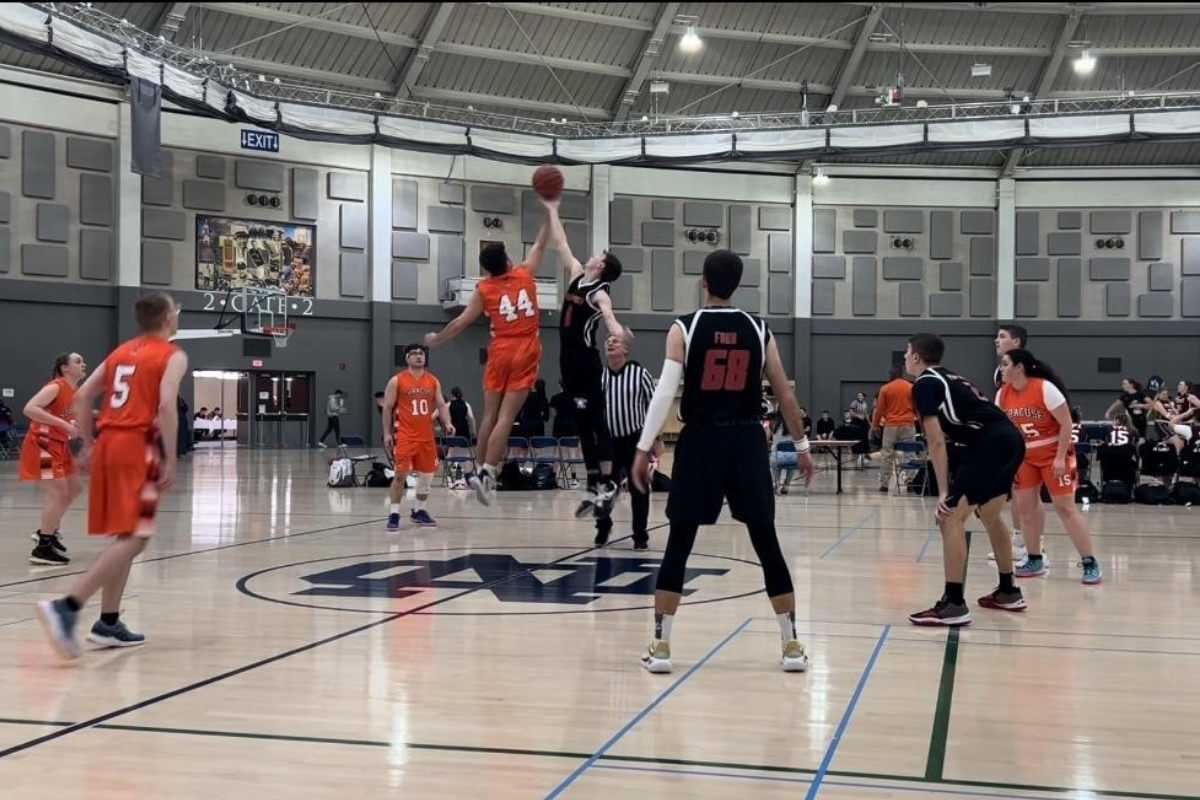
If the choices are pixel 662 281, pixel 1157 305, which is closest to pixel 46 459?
pixel 662 281

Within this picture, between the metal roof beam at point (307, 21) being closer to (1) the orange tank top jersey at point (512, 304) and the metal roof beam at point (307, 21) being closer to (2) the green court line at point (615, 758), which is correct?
(1) the orange tank top jersey at point (512, 304)

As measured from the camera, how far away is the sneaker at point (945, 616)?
22.8ft

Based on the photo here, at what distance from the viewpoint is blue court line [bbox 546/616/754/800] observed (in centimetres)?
389

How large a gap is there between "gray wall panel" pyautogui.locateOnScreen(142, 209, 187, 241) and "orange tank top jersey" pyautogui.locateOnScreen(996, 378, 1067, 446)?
29.4 metres

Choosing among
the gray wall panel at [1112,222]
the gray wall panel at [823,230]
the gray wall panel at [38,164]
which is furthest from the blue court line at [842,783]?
the gray wall panel at [1112,222]

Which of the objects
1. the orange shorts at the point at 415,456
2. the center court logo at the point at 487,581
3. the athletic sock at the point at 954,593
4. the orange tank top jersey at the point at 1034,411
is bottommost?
the center court logo at the point at 487,581

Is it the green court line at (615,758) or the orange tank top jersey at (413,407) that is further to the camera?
the orange tank top jersey at (413,407)

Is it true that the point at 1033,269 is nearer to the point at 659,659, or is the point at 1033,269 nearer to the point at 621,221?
the point at 621,221

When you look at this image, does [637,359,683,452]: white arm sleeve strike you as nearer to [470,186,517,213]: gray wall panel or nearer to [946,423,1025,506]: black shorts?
[946,423,1025,506]: black shorts

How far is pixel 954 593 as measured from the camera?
7.03 meters

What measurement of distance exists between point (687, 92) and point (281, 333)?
1460 cm

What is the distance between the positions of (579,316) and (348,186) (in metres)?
28.6

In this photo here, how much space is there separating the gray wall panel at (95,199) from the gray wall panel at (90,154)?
0.83 ft

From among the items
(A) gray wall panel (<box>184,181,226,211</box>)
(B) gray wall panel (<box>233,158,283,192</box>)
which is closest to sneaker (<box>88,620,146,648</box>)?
(A) gray wall panel (<box>184,181,226,211</box>)
